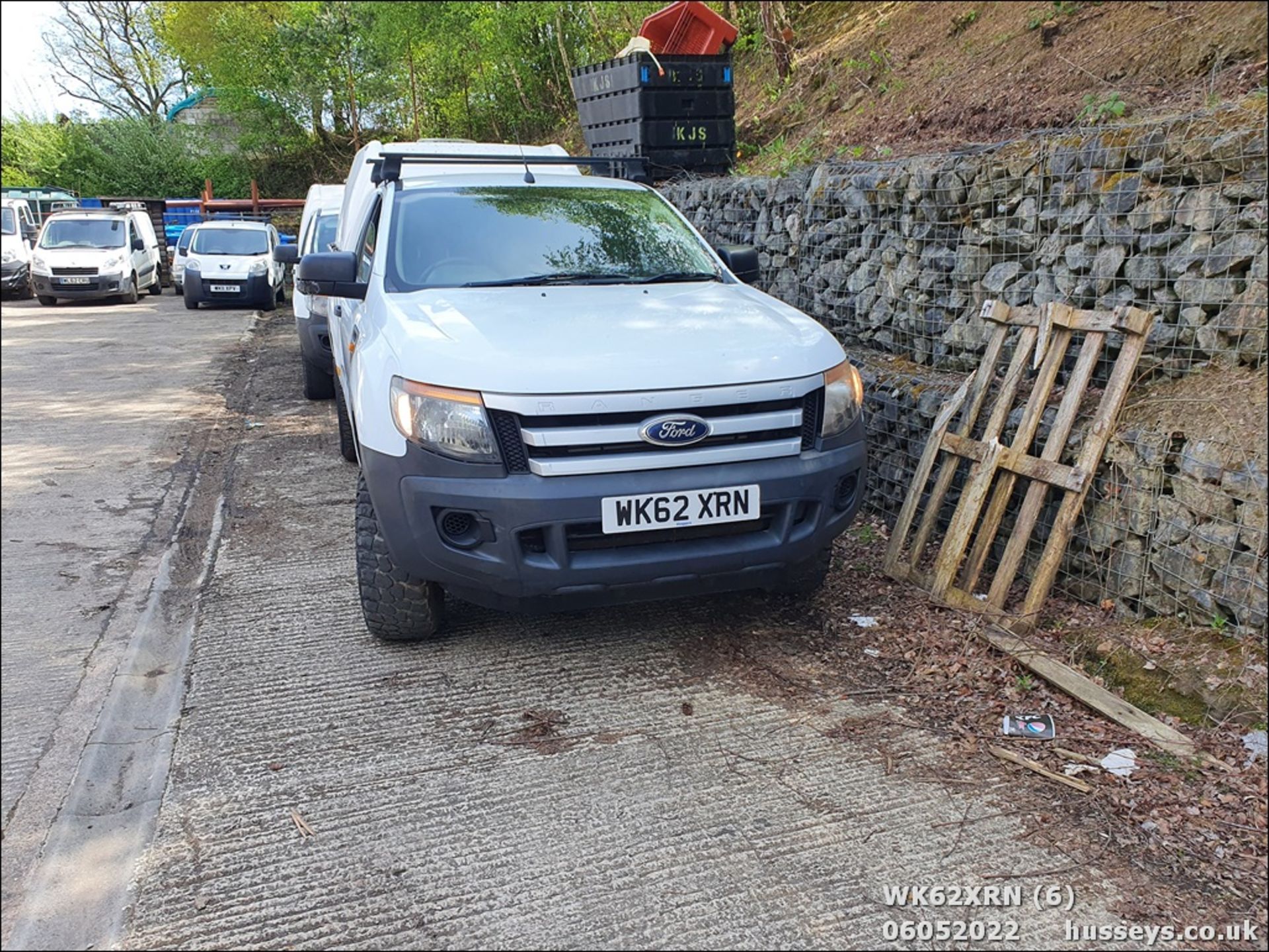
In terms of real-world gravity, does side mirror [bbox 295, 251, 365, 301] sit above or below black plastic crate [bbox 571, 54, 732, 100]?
below

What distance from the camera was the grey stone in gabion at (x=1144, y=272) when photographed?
4027 millimetres

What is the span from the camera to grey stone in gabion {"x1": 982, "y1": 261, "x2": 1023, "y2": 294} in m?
4.82

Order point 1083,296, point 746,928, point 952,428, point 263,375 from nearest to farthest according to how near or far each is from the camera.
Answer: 1. point 746,928
2. point 1083,296
3. point 952,428
4. point 263,375

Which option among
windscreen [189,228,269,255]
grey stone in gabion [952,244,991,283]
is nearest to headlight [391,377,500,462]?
grey stone in gabion [952,244,991,283]

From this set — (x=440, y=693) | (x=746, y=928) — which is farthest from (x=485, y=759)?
(x=746, y=928)

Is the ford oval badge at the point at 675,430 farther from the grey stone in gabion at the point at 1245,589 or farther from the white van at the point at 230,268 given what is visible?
the white van at the point at 230,268

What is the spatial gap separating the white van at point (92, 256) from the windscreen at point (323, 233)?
6.87 metres

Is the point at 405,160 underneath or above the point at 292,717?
above

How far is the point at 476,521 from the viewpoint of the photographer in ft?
11.4

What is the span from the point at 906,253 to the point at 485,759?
12.6 feet

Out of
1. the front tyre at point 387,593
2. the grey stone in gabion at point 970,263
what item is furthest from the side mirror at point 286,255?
the grey stone in gabion at point 970,263

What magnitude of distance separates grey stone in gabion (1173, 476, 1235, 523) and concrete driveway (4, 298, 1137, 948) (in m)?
1.31

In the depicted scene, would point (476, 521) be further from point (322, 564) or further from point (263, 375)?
point (263, 375)

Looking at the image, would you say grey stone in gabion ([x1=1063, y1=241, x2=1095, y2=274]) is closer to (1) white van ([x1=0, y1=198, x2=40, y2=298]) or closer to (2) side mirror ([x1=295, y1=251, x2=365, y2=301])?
(2) side mirror ([x1=295, y1=251, x2=365, y2=301])
